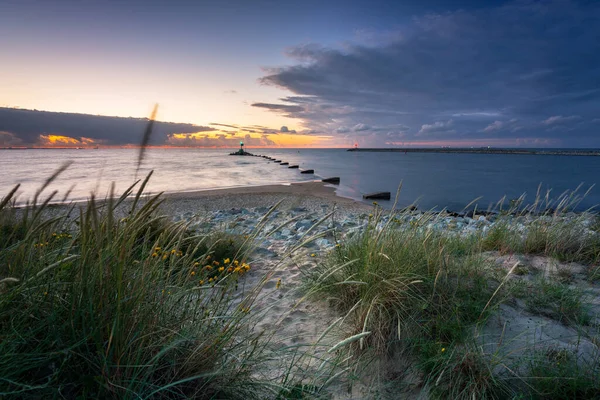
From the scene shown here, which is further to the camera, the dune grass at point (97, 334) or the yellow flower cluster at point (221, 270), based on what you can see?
the yellow flower cluster at point (221, 270)

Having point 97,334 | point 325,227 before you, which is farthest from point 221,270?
point 325,227

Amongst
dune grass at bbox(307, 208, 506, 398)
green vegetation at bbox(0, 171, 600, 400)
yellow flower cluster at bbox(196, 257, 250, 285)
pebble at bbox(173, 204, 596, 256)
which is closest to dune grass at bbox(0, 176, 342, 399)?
green vegetation at bbox(0, 171, 600, 400)

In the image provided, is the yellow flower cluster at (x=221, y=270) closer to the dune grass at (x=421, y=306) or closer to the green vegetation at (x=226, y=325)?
the green vegetation at (x=226, y=325)

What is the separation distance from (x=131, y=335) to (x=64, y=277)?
→ 0.65m

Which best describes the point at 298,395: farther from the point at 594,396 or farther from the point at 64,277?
the point at 594,396

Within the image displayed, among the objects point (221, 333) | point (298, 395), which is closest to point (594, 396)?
point (298, 395)

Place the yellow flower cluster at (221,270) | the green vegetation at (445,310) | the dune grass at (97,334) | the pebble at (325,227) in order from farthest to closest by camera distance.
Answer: the pebble at (325,227) → the yellow flower cluster at (221,270) → the green vegetation at (445,310) → the dune grass at (97,334)

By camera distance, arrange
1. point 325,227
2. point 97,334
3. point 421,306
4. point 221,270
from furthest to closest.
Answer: point 325,227 → point 221,270 → point 421,306 → point 97,334

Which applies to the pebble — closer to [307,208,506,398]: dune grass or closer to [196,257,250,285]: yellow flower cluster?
[307,208,506,398]: dune grass

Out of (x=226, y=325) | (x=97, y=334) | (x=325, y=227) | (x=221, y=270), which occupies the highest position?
(x=97, y=334)

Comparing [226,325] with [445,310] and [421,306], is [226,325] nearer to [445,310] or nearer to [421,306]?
[421,306]

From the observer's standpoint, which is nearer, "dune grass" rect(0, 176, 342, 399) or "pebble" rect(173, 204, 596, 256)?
"dune grass" rect(0, 176, 342, 399)

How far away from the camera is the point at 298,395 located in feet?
6.46

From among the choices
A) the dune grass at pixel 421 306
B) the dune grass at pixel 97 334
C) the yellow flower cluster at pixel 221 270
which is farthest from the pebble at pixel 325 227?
the dune grass at pixel 97 334
